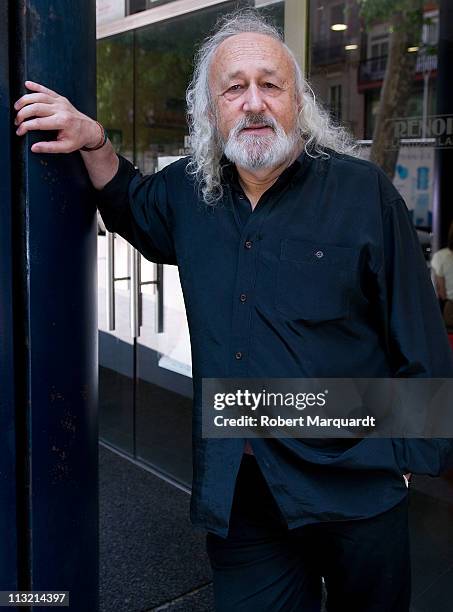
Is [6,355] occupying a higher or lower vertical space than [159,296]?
higher

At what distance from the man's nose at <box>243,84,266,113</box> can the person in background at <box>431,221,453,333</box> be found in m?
3.32

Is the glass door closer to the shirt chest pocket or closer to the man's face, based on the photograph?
the man's face

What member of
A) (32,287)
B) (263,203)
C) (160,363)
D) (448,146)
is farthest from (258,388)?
(448,146)

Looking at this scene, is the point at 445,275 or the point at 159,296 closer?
the point at 159,296

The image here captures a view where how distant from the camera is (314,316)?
1711 mm

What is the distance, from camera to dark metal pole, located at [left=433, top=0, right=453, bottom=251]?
510cm

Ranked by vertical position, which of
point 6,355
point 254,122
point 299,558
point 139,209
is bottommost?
point 299,558

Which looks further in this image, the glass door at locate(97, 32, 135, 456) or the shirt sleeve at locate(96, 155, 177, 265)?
the glass door at locate(97, 32, 135, 456)

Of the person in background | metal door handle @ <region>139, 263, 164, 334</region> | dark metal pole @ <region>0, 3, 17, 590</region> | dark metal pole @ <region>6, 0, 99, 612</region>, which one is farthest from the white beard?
the person in background

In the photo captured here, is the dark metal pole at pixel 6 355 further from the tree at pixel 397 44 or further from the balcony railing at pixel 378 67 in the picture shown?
the tree at pixel 397 44

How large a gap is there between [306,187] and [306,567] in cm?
94

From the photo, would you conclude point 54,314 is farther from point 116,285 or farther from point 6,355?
point 116,285

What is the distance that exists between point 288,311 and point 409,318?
29cm

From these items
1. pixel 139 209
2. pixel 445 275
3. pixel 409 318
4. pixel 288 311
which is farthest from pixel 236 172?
pixel 445 275
